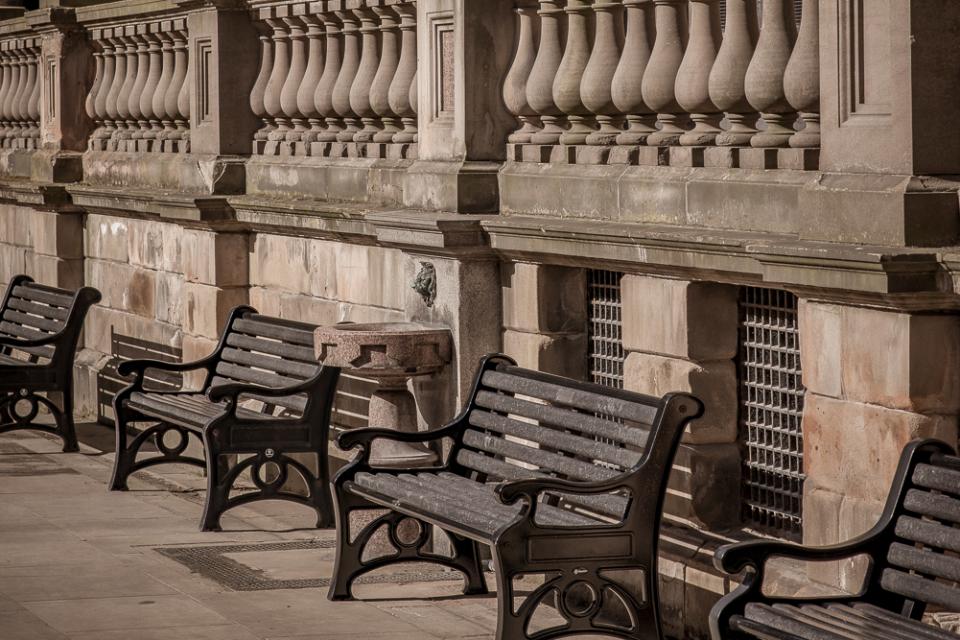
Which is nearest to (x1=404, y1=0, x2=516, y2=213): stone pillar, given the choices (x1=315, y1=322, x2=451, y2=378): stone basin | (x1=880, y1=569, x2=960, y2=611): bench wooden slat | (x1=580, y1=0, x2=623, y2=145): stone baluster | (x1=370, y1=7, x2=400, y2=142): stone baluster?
(x1=315, y1=322, x2=451, y2=378): stone basin

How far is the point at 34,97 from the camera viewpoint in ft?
57.6

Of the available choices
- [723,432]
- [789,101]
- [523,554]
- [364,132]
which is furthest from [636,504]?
[364,132]

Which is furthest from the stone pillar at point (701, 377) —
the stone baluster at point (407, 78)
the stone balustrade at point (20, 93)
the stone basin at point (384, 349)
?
the stone balustrade at point (20, 93)

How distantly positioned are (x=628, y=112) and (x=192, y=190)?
500cm

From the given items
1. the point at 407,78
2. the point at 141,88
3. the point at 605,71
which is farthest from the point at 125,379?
the point at 605,71

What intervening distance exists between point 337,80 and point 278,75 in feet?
3.14

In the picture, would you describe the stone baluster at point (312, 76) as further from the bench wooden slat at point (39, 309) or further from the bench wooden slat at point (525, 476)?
the bench wooden slat at point (525, 476)

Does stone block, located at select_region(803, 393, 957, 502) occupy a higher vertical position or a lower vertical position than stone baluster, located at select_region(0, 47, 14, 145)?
lower

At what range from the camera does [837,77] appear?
689cm

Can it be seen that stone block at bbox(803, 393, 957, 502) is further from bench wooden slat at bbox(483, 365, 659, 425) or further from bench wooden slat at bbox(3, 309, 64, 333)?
bench wooden slat at bbox(3, 309, 64, 333)

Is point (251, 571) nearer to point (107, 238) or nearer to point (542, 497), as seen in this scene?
point (542, 497)

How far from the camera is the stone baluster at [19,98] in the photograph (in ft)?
59.2

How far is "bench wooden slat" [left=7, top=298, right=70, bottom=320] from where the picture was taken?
1386cm

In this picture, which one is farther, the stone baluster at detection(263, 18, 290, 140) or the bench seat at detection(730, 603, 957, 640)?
the stone baluster at detection(263, 18, 290, 140)
